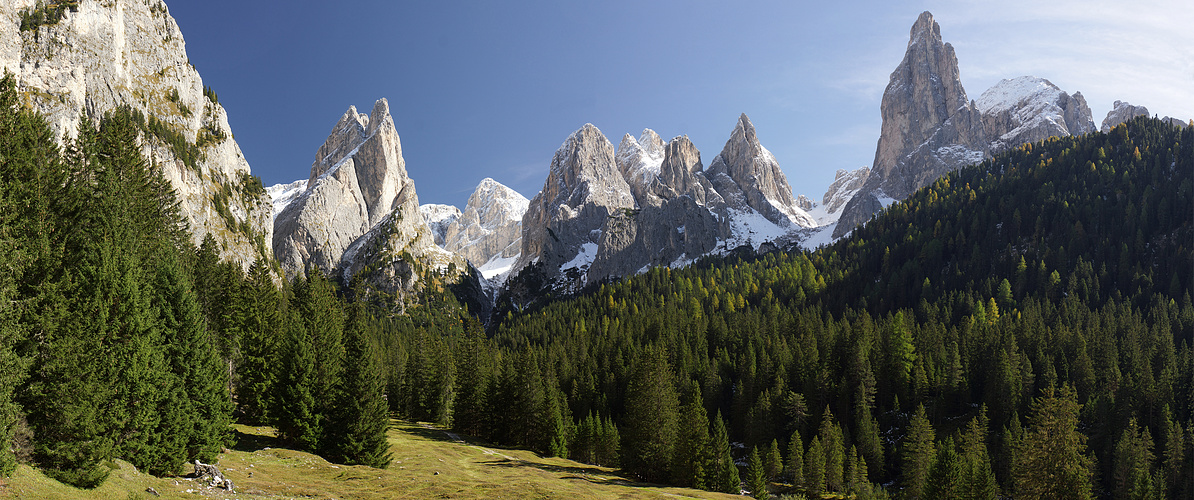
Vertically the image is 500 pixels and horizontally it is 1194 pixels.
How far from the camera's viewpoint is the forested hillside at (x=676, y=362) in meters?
26.6

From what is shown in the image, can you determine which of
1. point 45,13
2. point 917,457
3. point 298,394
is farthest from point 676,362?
point 45,13

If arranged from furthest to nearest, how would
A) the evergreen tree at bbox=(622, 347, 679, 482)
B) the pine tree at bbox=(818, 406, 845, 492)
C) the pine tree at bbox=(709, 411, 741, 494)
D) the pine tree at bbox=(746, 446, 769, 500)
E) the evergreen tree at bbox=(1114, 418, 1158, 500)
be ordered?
the pine tree at bbox=(818, 406, 845, 492)
the evergreen tree at bbox=(1114, 418, 1158, 500)
the evergreen tree at bbox=(622, 347, 679, 482)
the pine tree at bbox=(709, 411, 741, 494)
the pine tree at bbox=(746, 446, 769, 500)

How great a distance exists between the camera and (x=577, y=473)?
58656 mm

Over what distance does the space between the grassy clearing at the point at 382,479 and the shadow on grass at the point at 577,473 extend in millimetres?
138

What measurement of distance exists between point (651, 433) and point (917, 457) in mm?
35284

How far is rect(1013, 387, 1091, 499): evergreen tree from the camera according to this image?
48.2m

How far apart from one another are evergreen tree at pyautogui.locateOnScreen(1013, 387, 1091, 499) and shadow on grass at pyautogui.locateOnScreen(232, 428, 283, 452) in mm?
63135

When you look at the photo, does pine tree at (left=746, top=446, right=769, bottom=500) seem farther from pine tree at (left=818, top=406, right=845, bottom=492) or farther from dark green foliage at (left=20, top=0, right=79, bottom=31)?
dark green foliage at (left=20, top=0, right=79, bottom=31)

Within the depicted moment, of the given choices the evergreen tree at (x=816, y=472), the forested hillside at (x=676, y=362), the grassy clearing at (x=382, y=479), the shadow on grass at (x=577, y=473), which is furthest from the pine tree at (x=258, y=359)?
the evergreen tree at (x=816, y=472)

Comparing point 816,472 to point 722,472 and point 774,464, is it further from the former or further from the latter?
point 722,472

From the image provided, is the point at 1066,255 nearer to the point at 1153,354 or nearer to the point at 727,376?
the point at 1153,354

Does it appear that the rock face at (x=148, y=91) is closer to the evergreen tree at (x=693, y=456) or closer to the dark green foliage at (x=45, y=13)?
the dark green foliage at (x=45, y=13)

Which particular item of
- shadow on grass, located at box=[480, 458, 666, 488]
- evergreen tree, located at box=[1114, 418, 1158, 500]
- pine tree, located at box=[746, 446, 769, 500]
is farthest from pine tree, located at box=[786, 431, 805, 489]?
evergreen tree, located at box=[1114, 418, 1158, 500]

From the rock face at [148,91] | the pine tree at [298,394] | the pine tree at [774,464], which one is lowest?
the pine tree at [774,464]
